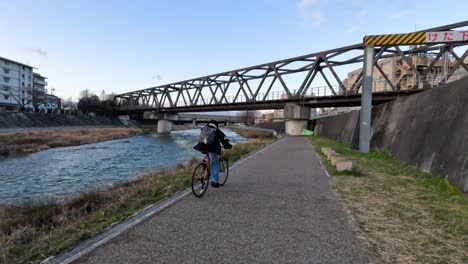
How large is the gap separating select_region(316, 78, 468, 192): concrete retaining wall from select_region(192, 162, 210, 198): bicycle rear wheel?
6.12m

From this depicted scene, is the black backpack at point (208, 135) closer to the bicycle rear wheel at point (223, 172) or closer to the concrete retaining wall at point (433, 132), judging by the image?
the bicycle rear wheel at point (223, 172)

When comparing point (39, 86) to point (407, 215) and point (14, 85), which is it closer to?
point (14, 85)

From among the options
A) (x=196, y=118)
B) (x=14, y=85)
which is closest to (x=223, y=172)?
(x=14, y=85)

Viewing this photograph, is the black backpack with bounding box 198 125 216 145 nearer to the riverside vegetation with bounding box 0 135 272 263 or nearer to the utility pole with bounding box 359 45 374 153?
the riverside vegetation with bounding box 0 135 272 263

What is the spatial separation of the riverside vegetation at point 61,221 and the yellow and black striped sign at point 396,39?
13219 millimetres

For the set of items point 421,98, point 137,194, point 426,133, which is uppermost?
point 421,98

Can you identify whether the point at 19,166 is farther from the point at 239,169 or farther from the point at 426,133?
the point at 426,133

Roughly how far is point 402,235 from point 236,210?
9.36ft

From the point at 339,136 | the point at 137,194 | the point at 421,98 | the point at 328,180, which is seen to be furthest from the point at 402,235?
the point at 339,136

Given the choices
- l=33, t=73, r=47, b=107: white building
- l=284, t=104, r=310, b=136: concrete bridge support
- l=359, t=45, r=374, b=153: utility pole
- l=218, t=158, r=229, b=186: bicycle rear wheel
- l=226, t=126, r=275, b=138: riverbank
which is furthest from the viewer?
l=33, t=73, r=47, b=107: white building

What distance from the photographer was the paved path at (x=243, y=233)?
3697 millimetres

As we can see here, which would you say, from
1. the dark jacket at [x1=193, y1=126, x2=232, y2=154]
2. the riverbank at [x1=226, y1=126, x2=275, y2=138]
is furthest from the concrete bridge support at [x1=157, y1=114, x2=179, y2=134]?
the dark jacket at [x1=193, y1=126, x2=232, y2=154]

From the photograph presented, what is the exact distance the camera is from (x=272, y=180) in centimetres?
902

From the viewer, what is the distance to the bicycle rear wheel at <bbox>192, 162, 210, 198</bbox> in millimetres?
6793
